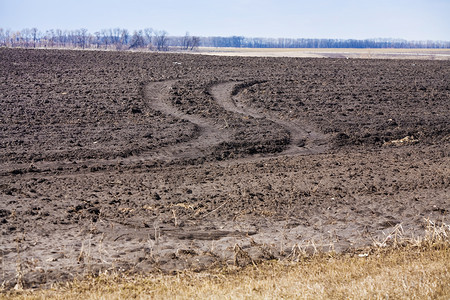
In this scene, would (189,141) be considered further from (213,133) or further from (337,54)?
(337,54)

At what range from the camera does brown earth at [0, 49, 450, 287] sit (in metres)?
8.65

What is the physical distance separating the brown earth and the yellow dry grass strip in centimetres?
44

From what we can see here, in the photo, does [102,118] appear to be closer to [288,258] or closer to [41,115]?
[41,115]

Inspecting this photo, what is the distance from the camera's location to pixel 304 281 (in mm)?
6766

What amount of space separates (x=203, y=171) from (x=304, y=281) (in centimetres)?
657

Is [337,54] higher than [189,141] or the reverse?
higher

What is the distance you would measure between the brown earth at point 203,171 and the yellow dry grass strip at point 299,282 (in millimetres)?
441

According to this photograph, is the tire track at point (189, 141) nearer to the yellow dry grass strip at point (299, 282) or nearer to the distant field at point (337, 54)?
the yellow dry grass strip at point (299, 282)

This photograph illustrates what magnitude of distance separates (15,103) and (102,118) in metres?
4.22

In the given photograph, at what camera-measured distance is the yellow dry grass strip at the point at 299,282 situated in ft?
20.2

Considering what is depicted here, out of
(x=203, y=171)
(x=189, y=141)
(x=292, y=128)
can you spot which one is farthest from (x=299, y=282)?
(x=292, y=128)

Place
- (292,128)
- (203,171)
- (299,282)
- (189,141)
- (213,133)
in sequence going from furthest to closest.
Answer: (292,128) → (213,133) → (189,141) → (203,171) → (299,282)

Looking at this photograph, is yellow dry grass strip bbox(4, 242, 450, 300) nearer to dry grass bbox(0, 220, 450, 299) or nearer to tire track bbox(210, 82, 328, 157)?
dry grass bbox(0, 220, 450, 299)

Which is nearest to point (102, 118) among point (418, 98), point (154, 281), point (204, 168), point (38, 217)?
point (204, 168)
